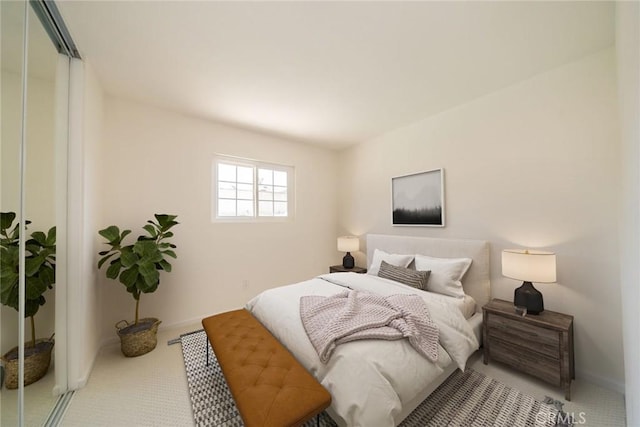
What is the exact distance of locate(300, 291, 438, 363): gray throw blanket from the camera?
1.42 meters

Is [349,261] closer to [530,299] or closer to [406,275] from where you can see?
[406,275]

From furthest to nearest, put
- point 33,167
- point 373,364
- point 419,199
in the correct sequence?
point 419,199, point 33,167, point 373,364

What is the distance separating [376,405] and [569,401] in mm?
1592

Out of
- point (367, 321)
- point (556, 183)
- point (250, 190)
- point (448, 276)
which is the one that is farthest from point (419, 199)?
point (250, 190)

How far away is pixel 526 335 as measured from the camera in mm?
1799

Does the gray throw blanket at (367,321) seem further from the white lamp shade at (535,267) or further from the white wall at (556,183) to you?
the white wall at (556,183)

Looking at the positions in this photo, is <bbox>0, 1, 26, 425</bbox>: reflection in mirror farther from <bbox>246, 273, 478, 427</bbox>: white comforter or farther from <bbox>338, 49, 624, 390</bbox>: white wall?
<bbox>338, 49, 624, 390</bbox>: white wall

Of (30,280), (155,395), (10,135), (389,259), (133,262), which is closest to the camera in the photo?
(10,135)

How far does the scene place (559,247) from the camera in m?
1.95

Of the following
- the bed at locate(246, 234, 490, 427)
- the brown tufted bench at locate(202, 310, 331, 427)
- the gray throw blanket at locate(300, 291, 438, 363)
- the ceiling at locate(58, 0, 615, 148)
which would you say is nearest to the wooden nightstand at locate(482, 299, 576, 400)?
the bed at locate(246, 234, 490, 427)

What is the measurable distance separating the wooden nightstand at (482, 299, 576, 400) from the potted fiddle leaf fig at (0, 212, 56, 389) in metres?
3.18

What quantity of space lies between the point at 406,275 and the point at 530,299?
1.00 m

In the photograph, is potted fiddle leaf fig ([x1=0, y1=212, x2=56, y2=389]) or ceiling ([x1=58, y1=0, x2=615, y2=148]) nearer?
potted fiddle leaf fig ([x1=0, y1=212, x2=56, y2=389])

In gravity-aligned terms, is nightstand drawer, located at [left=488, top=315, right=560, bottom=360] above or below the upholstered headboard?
below
